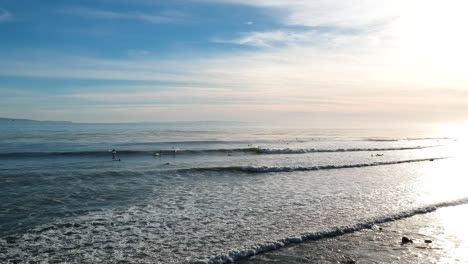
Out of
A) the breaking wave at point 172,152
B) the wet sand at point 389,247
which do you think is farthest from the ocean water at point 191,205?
the breaking wave at point 172,152

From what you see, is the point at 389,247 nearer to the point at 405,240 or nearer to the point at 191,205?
Answer: the point at 405,240

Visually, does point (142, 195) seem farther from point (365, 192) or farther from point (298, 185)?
point (365, 192)

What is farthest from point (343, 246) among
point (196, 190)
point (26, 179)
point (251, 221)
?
point (26, 179)

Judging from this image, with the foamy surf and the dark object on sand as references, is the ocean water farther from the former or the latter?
the dark object on sand

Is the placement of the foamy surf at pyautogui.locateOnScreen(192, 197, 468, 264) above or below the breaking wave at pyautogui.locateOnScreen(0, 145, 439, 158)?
below

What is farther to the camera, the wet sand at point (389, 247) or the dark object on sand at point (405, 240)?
the dark object on sand at point (405, 240)

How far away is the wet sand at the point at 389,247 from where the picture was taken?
359 inches

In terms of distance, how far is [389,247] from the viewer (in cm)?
1001

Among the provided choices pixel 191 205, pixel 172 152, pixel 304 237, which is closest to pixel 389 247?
pixel 304 237

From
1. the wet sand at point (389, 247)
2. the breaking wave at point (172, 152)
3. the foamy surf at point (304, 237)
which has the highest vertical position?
the breaking wave at point (172, 152)

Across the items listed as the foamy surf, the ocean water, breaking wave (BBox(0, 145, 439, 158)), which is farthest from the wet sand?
breaking wave (BBox(0, 145, 439, 158))

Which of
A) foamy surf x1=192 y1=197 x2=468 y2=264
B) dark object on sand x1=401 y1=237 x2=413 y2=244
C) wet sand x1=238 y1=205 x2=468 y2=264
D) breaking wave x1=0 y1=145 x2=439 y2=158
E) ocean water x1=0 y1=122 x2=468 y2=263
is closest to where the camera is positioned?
foamy surf x1=192 y1=197 x2=468 y2=264

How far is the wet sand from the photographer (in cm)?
913

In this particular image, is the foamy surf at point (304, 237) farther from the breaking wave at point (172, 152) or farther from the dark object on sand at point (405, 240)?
the breaking wave at point (172, 152)
